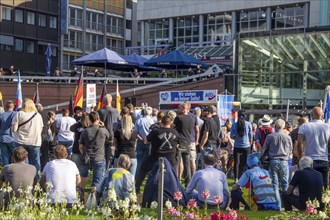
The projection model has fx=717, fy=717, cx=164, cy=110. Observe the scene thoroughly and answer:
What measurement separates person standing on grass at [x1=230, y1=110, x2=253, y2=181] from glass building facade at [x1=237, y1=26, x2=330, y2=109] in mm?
17331

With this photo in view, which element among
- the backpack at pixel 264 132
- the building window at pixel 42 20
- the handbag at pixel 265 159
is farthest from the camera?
the building window at pixel 42 20

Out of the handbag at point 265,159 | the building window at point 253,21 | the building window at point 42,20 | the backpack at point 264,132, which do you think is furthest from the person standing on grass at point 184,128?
the building window at point 42,20

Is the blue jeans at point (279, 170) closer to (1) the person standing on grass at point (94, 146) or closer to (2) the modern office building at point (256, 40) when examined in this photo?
(1) the person standing on grass at point (94, 146)

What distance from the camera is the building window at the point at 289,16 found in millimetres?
56594

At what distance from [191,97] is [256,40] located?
10058 millimetres

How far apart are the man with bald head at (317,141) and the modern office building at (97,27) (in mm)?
59064

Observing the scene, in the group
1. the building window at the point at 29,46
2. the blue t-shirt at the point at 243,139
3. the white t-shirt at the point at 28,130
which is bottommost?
the blue t-shirt at the point at 243,139

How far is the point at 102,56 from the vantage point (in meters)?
38.5

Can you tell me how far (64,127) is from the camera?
637 inches

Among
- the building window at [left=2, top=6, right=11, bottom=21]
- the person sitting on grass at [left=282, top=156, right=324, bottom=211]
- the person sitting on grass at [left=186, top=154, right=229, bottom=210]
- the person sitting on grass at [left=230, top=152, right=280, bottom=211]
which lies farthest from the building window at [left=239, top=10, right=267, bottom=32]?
the person sitting on grass at [left=186, top=154, right=229, bottom=210]

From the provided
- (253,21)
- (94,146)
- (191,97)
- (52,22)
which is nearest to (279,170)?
(94,146)

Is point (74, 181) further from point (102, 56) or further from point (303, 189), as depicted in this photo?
point (102, 56)

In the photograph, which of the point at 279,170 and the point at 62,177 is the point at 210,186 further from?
the point at 279,170

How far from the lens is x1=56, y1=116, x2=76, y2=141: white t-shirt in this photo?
637 inches
